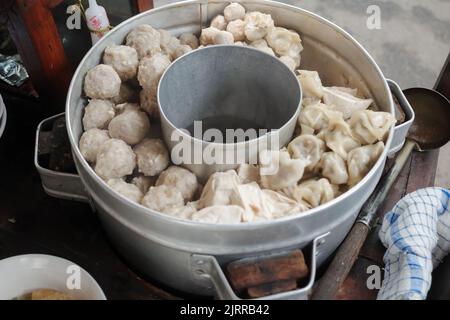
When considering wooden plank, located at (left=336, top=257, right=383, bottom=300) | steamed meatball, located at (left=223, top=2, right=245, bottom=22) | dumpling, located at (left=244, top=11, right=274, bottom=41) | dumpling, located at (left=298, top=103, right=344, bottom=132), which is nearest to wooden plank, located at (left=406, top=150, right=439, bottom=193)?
wooden plank, located at (left=336, top=257, right=383, bottom=300)

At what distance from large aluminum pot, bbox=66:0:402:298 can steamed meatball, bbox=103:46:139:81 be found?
47mm

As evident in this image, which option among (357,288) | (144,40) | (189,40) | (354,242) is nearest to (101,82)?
(144,40)

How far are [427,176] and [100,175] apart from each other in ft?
4.04

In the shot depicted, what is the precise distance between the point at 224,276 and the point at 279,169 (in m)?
0.34

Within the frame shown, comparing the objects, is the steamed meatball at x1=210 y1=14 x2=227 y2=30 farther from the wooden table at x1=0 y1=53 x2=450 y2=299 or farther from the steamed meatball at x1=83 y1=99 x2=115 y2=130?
the wooden table at x1=0 y1=53 x2=450 y2=299

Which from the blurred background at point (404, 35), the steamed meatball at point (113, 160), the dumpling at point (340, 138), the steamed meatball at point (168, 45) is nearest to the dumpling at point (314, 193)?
the dumpling at point (340, 138)

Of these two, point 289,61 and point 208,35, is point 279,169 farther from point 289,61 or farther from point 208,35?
point 208,35

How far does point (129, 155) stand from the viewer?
1313 mm

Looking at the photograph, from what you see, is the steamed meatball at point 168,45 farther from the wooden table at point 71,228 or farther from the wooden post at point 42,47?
the wooden table at point 71,228

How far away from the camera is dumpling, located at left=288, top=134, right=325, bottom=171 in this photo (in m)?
1.33

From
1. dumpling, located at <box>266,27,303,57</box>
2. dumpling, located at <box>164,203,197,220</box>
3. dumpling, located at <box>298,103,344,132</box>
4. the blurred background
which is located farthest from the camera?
the blurred background

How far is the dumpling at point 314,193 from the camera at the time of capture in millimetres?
1248

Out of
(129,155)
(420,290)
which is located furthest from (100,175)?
(420,290)

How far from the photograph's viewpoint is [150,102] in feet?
4.72
